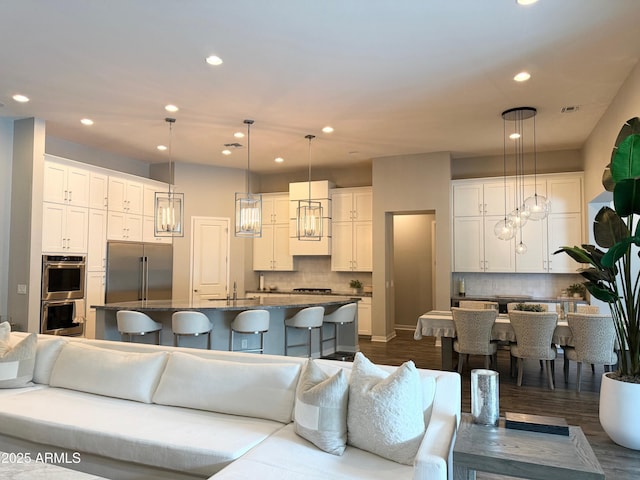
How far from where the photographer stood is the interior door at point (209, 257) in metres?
8.26

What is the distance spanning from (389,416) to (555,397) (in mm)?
3356

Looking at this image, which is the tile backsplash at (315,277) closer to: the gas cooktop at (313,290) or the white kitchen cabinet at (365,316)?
the gas cooktop at (313,290)

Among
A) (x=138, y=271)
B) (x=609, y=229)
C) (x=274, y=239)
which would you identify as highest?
(x=274, y=239)

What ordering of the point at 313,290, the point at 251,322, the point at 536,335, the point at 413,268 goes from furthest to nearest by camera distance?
the point at 413,268, the point at 313,290, the point at 251,322, the point at 536,335

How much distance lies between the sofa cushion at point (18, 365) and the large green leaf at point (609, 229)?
438 cm

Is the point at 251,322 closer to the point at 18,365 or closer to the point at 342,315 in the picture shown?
the point at 342,315

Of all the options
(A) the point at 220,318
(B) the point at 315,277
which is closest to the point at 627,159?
(A) the point at 220,318

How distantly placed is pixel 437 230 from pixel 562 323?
286cm

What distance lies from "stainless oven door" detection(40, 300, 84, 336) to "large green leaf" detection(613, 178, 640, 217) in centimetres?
641

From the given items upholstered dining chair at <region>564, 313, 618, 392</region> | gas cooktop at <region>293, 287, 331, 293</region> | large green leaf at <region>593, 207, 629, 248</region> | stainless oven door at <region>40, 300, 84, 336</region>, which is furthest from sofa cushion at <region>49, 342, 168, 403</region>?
gas cooktop at <region>293, 287, 331, 293</region>

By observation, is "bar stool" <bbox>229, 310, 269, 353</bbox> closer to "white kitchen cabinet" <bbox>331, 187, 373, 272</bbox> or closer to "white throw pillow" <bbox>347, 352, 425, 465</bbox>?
"white throw pillow" <bbox>347, 352, 425, 465</bbox>

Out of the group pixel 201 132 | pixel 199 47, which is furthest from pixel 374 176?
pixel 199 47

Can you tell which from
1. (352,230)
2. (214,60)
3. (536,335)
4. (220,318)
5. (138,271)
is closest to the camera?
(214,60)

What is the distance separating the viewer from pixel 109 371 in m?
3.04
